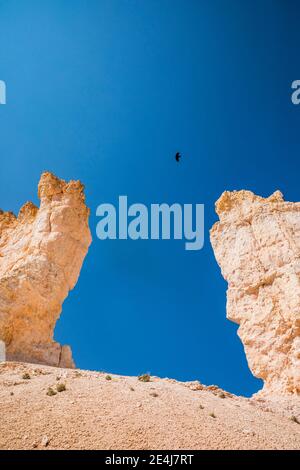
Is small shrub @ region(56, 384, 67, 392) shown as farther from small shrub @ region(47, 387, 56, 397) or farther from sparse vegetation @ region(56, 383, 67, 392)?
small shrub @ region(47, 387, 56, 397)

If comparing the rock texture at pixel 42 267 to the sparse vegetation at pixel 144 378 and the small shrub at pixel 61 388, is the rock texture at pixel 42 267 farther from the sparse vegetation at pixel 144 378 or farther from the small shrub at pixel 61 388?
the small shrub at pixel 61 388

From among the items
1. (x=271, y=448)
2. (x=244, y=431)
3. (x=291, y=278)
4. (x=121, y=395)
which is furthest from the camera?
(x=291, y=278)

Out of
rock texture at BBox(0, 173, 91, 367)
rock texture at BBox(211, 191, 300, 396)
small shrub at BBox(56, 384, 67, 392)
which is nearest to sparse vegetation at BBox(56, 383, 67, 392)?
small shrub at BBox(56, 384, 67, 392)

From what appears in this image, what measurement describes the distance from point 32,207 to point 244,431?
2408cm

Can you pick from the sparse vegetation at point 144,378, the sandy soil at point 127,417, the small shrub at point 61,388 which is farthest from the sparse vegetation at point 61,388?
the sparse vegetation at point 144,378

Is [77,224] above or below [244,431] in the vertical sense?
above

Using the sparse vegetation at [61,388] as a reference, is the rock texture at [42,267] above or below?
above

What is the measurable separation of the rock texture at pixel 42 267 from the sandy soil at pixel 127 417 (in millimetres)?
5779

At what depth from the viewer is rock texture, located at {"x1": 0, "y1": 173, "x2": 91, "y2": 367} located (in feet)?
63.7

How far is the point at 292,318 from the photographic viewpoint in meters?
17.0

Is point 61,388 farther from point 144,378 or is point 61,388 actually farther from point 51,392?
point 144,378

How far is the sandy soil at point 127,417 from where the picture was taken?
8.61 meters

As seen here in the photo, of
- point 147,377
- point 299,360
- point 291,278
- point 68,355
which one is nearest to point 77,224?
point 68,355
